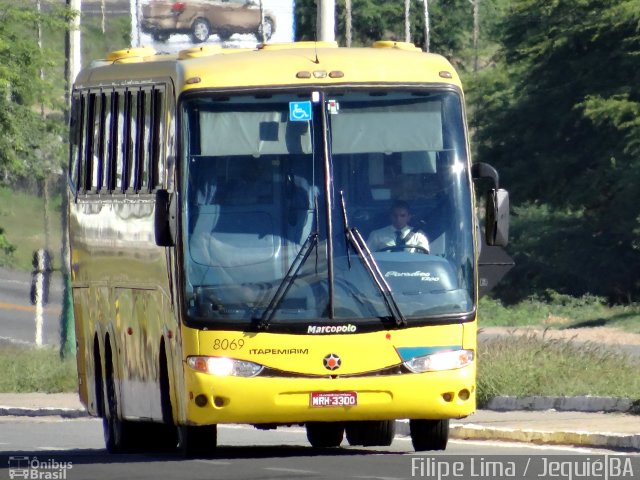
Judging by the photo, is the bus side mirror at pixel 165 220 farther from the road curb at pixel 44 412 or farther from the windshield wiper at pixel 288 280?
the road curb at pixel 44 412

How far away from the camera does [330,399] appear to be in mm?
15469

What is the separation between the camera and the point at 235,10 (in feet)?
210

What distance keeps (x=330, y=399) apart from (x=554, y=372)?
333 inches

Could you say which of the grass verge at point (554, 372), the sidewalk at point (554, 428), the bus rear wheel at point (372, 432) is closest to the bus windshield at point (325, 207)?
the sidewalk at point (554, 428)

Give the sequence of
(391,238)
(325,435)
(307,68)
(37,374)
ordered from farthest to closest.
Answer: (37,374), (325,435), (307,68), (391,238)

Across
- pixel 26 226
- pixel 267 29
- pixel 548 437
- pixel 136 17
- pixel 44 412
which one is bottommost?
pixel 26 226

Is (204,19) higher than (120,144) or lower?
lower

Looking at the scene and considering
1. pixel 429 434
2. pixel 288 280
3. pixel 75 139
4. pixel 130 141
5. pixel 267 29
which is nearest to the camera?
pixel 288 280

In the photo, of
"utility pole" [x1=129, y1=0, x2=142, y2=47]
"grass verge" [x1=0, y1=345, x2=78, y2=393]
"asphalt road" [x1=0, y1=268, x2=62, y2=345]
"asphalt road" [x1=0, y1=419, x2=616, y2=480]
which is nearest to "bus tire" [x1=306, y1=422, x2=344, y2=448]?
"asphalt road" [x1=0, y1=419, x2=616, y2=480]

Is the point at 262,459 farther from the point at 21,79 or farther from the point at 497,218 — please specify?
the point at 21,79

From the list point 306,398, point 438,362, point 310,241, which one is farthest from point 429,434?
point 310,241

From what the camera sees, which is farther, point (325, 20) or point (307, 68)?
point (325, 20)

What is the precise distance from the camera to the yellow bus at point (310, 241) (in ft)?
50.9

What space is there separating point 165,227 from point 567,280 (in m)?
44.5
